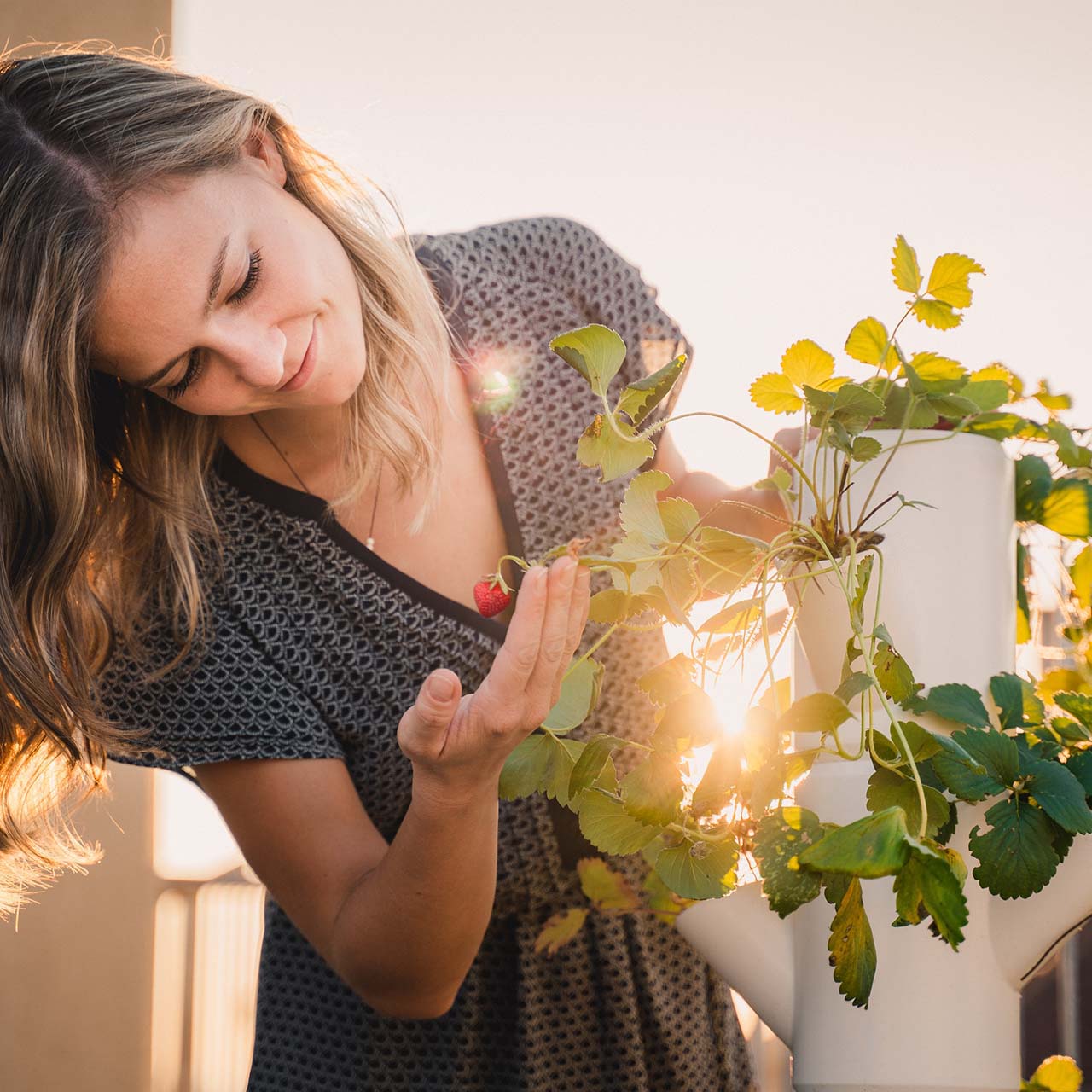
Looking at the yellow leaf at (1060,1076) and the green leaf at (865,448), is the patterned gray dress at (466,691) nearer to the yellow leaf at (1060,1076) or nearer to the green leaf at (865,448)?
the yellow leaf at (1060,1076)

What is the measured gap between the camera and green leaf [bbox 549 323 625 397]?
0.45 m

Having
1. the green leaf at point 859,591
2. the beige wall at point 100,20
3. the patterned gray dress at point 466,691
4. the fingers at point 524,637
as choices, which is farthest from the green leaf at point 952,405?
the beige wall at point 100,20

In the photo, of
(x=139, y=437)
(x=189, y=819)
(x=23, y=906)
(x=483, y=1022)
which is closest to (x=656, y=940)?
(x=483, y=1022)

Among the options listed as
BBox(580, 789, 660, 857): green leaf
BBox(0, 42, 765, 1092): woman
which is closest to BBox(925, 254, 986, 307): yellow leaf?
BBox(580, 789, 660, 857): green leaf

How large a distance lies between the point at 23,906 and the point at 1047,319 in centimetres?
275

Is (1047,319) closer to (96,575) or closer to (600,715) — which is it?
(600,715)

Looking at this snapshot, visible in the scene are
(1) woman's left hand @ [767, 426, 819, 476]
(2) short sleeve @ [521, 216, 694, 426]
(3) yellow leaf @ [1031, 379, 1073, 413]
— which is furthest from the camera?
(2) short sleeve @ [521, 216, 694, 426]

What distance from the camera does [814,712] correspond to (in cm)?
42

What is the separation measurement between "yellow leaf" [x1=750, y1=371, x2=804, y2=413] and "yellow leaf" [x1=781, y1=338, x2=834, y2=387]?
1 centimetres

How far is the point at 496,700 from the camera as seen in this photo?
62 cm

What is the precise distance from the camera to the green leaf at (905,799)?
427 mm

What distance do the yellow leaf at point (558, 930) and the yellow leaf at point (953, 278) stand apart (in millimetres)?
694

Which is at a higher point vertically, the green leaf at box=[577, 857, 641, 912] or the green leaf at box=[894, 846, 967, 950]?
the green leaf at box=[894, 846, 967, 950]

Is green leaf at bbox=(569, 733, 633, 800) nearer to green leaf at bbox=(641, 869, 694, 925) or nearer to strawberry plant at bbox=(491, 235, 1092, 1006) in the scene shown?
strawberry plant at bbox=(491, 235, 1092, 1006)
